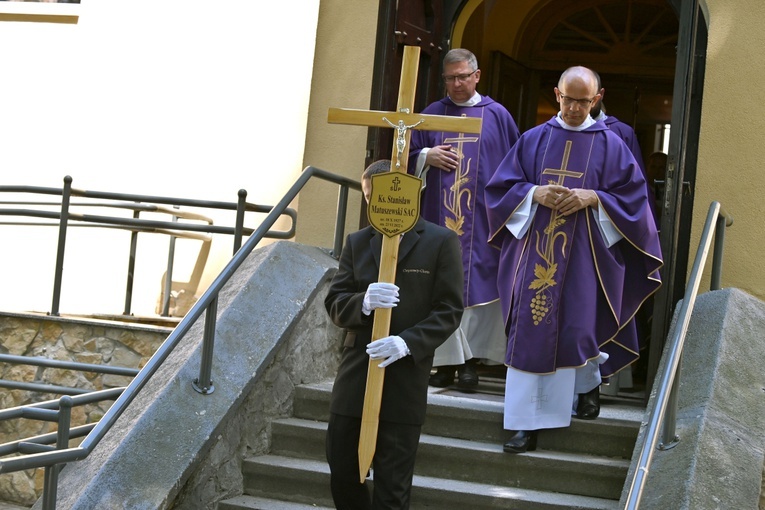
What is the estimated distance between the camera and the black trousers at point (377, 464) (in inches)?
183

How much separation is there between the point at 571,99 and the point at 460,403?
5.82 ft

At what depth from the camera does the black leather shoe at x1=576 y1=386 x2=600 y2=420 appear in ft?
20.0

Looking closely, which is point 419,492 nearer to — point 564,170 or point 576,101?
point 564,170

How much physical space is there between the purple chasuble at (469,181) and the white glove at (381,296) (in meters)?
2.49

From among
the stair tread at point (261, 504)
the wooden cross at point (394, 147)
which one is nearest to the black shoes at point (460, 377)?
the stair tread at point (261, 504)

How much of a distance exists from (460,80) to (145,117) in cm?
392

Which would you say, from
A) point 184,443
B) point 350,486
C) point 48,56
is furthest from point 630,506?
point 48,56

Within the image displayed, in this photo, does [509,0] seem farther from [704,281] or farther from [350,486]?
[350,486]

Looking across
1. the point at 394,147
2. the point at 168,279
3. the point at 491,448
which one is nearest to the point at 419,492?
the point at 491,448

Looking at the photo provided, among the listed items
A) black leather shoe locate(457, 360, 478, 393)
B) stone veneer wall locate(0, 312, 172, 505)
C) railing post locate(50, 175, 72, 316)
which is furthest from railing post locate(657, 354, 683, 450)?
railing post locate(50, 175, 72, 316)

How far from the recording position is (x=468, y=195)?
23.8ft

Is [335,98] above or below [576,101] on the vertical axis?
above

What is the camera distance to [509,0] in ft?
36.7

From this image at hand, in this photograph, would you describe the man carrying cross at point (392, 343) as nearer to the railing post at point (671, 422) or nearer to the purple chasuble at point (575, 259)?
the railing post at point (671, 422)
